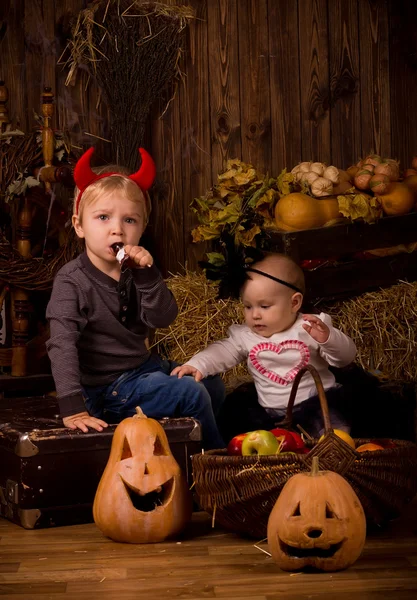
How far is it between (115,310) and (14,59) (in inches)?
88.1

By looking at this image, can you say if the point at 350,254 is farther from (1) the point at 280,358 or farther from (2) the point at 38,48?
(2) the point at 38,48

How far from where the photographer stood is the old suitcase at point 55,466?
3248 millimetres

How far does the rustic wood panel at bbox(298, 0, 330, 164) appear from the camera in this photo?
5.74m

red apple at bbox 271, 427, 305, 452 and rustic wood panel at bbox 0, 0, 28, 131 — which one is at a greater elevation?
rustic wood panel at bbox 0, 0, 28, 131

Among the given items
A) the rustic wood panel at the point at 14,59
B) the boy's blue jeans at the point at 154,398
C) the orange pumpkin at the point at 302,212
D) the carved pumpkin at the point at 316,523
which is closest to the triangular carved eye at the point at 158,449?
the boy's blue jeans at the point at 154,398

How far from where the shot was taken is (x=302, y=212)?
4.86 m

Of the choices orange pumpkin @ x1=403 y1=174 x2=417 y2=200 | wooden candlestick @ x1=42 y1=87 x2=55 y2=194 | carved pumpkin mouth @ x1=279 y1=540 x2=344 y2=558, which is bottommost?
carved pumpkin mouth @ x1=279 y1=540 x2=344 y2=558

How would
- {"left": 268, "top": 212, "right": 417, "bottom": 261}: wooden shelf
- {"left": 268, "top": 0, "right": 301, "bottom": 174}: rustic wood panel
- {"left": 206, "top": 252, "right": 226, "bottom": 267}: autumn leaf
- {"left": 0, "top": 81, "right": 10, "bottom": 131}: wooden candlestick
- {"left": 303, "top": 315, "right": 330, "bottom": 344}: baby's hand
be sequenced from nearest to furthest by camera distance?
{"left": 303, "top": 315, "right": 330, "bottom": 344}: baby's hand, {"left": 206, "top": 252, "right": 226, "bottom": 267}: autumn leaf, {"left": 268, "top": 212, "right": 417, "bottom": 261}: wooden shelf, {"left": 0, "top": 81, "right": 10, "bottom": 131}: wooden candlestick, {"left": 268, "top": 0, "right": 301, "bottom": 174}: rustic wood panel

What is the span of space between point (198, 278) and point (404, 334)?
1.07m

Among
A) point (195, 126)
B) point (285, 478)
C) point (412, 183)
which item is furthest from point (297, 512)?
point (195, 126)

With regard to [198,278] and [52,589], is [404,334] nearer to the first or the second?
[198,278]

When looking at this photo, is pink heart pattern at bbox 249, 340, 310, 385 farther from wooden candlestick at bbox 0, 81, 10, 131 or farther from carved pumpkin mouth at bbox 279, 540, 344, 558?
wooden candlestick at bbox 0, 81, 10, 131

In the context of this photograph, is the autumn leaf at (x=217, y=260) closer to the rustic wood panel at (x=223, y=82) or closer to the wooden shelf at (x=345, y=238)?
the wooden shelf at (x=345, y=238)

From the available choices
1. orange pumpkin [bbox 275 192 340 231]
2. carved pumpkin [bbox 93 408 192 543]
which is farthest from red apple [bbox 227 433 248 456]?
orange pumpkin [bbox 275 192 340 231]
